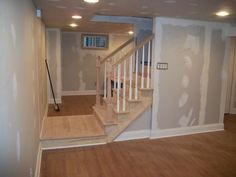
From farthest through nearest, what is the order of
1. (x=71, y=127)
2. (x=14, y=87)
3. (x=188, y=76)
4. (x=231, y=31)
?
(x=231, y=31) → (x=188, y=76) → (x=71, y=127) → (x=14, y=87)

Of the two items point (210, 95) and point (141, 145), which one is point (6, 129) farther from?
point (210, 95)

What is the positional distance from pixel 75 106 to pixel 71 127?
75.9 inches

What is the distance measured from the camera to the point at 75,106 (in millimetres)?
6031

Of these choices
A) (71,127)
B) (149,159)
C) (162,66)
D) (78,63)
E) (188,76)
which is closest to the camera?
(149,159)

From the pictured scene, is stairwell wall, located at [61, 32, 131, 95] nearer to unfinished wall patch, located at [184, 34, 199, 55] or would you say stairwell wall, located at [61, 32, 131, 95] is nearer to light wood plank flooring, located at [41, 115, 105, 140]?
light wood plank flooring, located at [41, 115, 105, 140]

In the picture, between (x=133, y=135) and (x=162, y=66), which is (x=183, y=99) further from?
(x=133, y=135)

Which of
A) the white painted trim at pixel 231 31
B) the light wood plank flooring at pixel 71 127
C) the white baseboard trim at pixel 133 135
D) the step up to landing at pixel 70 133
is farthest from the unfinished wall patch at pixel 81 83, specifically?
the white painted trim at pixel 231 31

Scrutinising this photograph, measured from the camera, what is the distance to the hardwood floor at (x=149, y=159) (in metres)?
2.91

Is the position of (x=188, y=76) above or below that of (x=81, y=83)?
above

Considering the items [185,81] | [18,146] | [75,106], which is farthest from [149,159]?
[75,106]

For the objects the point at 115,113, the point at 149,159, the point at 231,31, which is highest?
the point at 231,31

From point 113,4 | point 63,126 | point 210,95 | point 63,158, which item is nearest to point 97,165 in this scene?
point 63,158

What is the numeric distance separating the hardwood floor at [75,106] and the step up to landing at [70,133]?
798 millimetres

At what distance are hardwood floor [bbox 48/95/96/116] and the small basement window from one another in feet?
5.83
